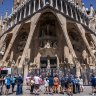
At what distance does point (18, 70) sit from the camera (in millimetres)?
33406

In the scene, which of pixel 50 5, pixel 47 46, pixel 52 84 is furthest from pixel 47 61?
pixel 52 84

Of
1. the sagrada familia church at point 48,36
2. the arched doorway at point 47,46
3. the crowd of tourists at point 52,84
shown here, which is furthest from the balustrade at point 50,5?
the crowd of tourists at point 52,84

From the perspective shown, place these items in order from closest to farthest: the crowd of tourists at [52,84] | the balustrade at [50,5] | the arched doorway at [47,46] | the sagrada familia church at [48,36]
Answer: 1. the crowd of tourists at [52,84]
2. the sagrada familia church at [48,36]
3. the arched doorway at [47,46]
4. the balustrade at [50,5]

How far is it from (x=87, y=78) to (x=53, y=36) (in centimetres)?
2090

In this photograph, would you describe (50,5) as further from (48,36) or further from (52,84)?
(52,84)

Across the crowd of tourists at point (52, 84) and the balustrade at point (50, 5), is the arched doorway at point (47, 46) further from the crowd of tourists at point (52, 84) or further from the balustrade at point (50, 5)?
the crowd of tourists at point (52, 84)

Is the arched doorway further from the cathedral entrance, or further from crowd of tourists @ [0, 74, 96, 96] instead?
crowd of tourists @ [0, 74, 96, 96]

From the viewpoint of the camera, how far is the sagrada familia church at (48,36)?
4394 centimetres

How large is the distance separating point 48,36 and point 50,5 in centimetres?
701

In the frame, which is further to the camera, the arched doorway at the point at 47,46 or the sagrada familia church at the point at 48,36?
the arched doorway at the point at 47,46

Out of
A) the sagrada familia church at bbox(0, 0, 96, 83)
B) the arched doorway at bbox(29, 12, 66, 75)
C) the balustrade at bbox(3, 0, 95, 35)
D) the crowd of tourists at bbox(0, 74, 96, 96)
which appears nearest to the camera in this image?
the crowd of tourists at bbox(0, 74, 96, 96)

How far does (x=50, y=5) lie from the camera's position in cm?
4422

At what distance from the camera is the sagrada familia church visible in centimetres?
4394

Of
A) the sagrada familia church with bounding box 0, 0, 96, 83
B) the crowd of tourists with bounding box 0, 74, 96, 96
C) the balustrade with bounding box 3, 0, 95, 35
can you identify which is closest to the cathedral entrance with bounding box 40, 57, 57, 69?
the sagrada familia church with bounding box 0, 0, 96, 83
